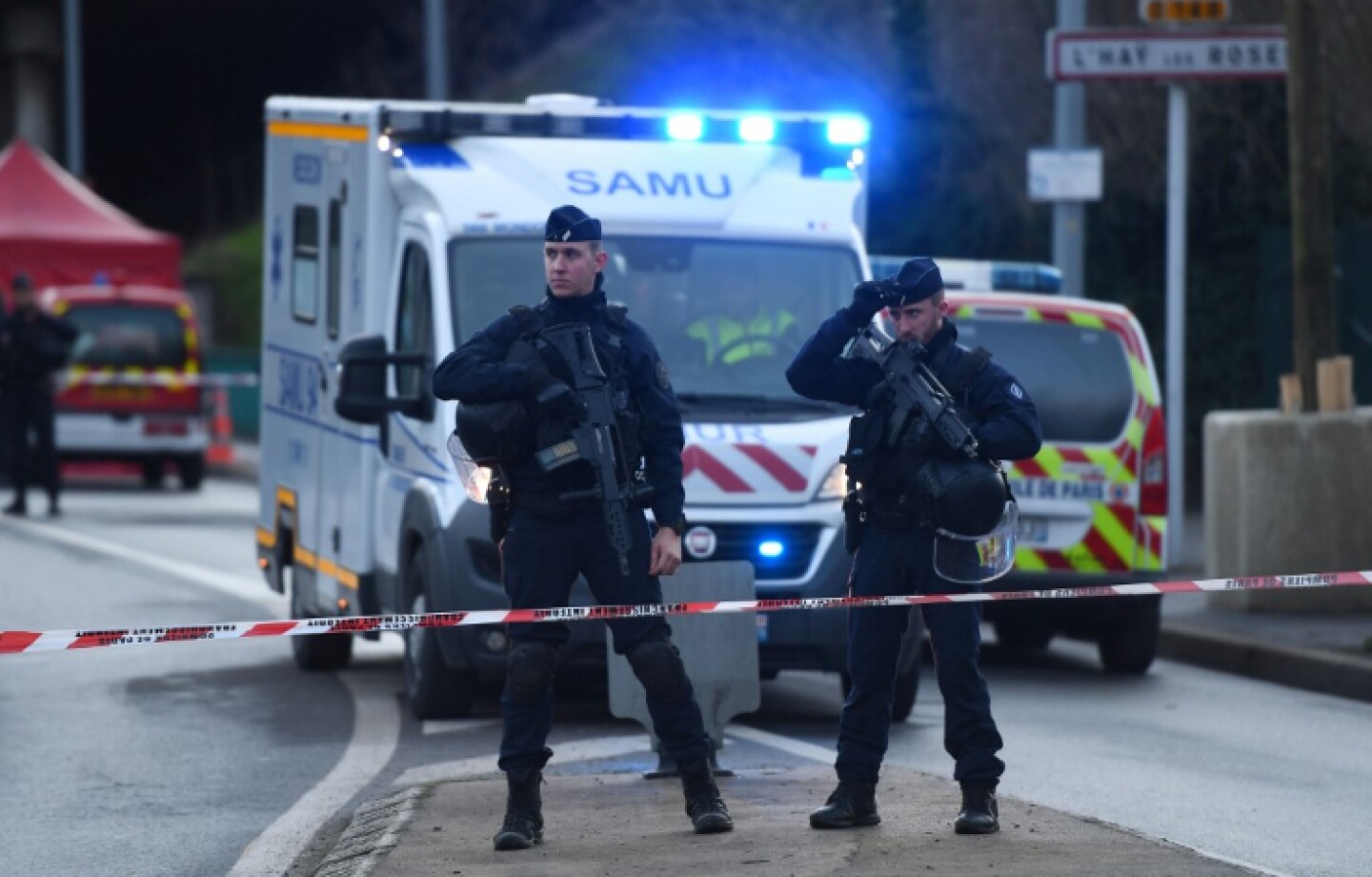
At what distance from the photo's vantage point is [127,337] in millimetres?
26453

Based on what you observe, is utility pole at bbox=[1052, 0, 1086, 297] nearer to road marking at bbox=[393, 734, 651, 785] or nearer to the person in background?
road marking at bbox=[393, 734, 651, 785]

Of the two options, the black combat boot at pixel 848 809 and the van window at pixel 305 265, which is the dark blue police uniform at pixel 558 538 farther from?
the van window at pixel 305 265

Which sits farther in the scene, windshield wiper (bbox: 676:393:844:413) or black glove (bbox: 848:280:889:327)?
windshield wiper (bbox: 676:393:844:413)

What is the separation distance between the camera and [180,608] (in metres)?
15.4

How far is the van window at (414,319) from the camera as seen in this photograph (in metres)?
11.2

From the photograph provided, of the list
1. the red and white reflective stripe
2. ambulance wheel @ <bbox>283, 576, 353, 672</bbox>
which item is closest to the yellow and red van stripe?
the red and white reflective stripe

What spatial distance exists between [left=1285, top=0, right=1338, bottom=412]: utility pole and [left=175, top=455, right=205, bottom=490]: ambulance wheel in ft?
47.3

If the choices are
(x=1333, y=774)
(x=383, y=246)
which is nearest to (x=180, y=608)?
(x=383, y=246)

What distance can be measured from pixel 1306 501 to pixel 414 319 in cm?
591

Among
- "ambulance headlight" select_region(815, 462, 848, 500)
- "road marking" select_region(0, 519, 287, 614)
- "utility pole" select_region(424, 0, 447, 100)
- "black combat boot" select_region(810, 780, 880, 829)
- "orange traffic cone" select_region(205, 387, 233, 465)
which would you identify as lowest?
"road marking" select_region(0, 519, 287, 614)

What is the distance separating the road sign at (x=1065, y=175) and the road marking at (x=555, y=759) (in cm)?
776

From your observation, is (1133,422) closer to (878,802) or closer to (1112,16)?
(878,802)

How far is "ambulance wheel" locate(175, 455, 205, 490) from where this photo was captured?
26.9 meters

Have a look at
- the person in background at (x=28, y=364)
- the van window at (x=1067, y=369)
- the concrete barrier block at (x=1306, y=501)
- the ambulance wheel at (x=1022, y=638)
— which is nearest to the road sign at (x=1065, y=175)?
the concrete barrier block at (x=1306, y=501)
